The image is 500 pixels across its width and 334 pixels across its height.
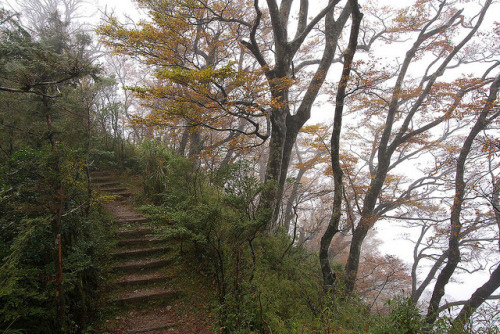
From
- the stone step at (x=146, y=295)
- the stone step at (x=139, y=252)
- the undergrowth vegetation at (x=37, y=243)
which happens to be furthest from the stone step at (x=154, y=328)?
the stone step at (x=139, y=252)

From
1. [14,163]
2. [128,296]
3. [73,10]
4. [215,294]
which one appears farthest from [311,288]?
[73,10]

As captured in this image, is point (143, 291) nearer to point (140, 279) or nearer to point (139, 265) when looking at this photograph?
point (140, 279)

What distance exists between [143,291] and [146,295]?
0.49 ft

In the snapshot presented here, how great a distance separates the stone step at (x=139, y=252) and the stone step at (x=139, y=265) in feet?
0.52

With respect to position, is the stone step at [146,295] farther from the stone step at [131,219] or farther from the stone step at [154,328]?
the stone step at [131,219]

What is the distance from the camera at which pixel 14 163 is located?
256 centimetres

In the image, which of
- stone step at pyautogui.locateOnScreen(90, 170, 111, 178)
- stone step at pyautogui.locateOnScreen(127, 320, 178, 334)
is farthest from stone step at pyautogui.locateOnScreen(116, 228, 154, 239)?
stone step at pyautogui.locateOnScreen(90, 170, 111, 178)

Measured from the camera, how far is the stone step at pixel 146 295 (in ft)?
11.1

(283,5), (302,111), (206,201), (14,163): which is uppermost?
(283,5)

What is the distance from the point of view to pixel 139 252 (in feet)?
13.9

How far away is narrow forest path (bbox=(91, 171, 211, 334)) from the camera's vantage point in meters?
3.12

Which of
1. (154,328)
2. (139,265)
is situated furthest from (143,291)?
(154,328)

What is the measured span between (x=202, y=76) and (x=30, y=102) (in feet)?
10.8

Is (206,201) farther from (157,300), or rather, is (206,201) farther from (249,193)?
(157,300)
